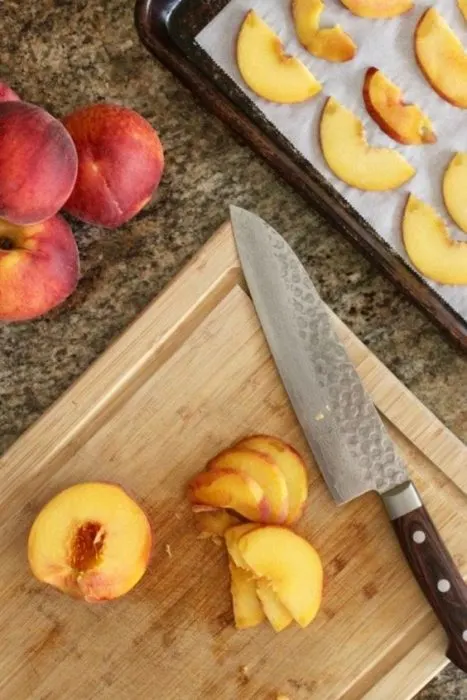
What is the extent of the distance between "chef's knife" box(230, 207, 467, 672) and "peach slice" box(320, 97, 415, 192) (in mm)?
125

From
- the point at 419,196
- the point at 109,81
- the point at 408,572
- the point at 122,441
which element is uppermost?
the point at 419,196

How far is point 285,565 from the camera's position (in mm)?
1131

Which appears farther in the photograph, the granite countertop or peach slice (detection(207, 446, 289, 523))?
the granite countertop

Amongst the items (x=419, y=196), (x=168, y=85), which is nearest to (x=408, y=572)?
(x=419, y=196)

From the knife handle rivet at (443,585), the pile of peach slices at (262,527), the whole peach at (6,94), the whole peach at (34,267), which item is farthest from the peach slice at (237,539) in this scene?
the whole peach at (6,94)

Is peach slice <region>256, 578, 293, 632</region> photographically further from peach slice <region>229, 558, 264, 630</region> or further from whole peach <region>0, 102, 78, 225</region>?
whole peach <region>0, 102, 78, 225</region>

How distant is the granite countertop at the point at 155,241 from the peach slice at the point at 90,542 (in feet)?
0.55

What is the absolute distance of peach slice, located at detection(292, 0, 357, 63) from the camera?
1.24 meters

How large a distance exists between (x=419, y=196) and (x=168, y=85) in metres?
0.34

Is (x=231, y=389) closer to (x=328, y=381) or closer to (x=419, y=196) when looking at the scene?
(x=328, y=381)

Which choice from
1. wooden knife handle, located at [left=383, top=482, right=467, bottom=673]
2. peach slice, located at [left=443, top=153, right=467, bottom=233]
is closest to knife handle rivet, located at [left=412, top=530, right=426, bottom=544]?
wooden knife handle, located at [left=383, top=482, right=467, bottom=673]

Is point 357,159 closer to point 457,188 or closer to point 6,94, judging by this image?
point 457,188

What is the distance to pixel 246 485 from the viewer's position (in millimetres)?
1133

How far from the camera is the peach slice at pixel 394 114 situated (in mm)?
1231
